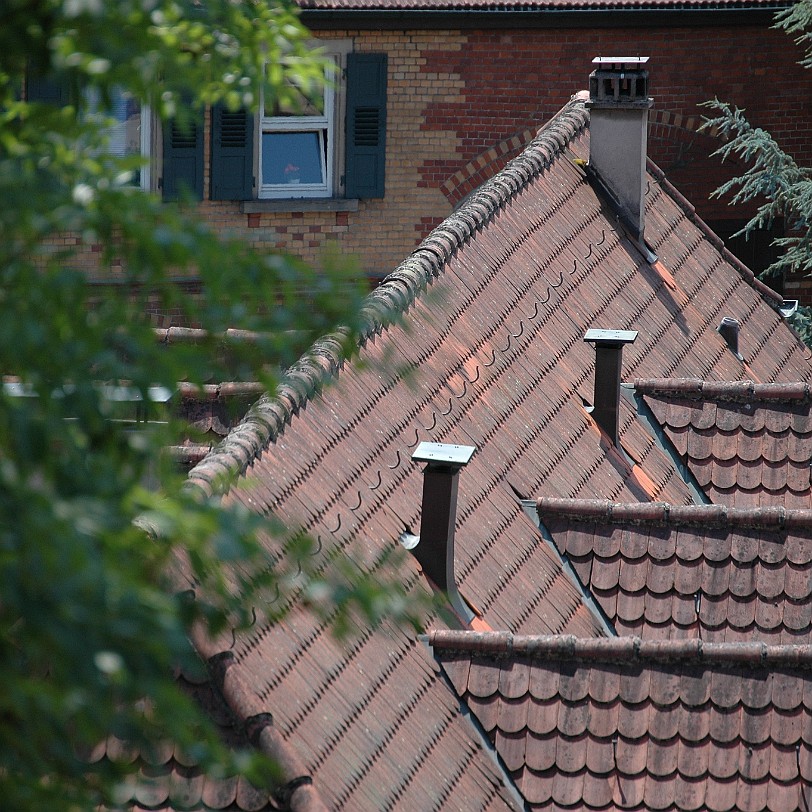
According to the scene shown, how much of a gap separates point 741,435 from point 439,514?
3058mm

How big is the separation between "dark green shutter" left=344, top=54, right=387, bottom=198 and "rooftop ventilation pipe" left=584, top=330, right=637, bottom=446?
27.8ft

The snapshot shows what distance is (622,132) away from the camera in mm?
9961

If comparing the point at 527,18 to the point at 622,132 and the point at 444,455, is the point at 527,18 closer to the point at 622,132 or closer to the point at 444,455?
the point at 622,132

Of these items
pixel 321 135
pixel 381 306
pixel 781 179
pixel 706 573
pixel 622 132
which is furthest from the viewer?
pixel 321 135

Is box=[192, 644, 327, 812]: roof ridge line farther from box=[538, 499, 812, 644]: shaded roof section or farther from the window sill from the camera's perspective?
the window sill

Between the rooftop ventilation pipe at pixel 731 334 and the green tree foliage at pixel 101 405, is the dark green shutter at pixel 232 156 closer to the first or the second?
the rooftop ventilation pipe at pixel 731 334

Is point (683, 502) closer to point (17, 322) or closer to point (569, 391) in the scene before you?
point (569, 391)

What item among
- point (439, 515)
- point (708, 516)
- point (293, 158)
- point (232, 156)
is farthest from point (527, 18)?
point (439, 515)

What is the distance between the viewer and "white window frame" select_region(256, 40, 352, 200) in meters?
15.9

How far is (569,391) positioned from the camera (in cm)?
775

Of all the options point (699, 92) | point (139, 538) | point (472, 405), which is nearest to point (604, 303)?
point (472, 405)

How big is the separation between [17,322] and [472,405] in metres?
4.95

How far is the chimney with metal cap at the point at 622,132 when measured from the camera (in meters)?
9.81

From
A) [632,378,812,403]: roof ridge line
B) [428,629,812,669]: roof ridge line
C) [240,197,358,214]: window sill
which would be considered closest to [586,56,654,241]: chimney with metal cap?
[632,378,812,403]: roof ridge line
